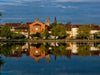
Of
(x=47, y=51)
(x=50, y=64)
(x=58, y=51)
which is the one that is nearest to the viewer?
(x=50, y=64)

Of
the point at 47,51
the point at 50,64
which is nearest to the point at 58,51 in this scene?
the point at 47,51

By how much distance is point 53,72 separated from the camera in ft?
59.6

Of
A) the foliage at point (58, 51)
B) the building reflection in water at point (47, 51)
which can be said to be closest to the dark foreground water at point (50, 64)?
the building reflection in water at point (47, 51)

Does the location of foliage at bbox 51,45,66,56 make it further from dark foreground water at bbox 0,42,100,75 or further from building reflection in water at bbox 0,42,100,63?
dark foreground water at bbox 0,42,100,75

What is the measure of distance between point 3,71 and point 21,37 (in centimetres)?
7766

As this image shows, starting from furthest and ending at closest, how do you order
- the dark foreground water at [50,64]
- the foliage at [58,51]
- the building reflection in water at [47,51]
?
the foliage at [58,51], the building reflection in water at [47,51], the dark foreground water at [50,64]

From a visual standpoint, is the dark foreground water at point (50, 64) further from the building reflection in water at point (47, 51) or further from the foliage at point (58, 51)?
the foliage at point (58, 51)

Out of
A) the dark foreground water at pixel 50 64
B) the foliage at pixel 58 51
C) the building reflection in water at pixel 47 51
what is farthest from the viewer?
the foliage at pixel 58 51

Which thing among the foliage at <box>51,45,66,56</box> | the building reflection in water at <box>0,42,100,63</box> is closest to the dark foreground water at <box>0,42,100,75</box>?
the building reflection in water at <box>0,42,100,63</box>

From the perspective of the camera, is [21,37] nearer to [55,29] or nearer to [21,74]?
[55,29]

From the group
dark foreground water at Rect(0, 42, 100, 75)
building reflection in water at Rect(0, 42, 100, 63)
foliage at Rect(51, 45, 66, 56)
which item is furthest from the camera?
foliage at Rect(51, 45, 66, 56)

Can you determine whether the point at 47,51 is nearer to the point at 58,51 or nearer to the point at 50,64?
the point at 58,51

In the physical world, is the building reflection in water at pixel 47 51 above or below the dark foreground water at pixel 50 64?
above

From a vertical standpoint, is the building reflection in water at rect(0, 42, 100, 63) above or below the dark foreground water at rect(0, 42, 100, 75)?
above
